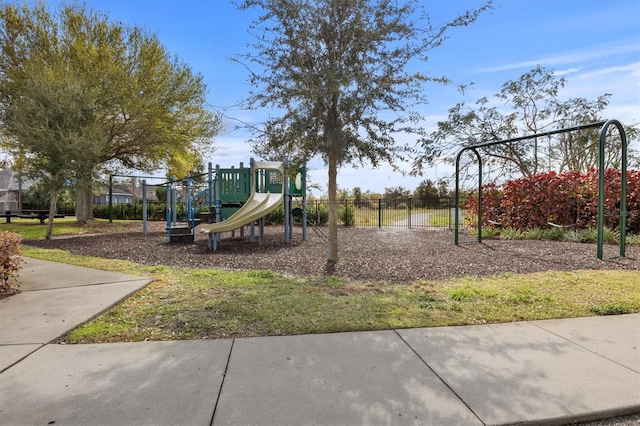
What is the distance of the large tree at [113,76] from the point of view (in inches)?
622

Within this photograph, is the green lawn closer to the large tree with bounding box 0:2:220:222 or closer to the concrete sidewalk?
the concrete sidewalk

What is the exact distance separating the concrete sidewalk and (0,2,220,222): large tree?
46.0 feet

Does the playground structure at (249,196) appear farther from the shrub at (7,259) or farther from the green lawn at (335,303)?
the shrub at (7,259)

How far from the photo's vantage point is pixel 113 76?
15664 millimetres

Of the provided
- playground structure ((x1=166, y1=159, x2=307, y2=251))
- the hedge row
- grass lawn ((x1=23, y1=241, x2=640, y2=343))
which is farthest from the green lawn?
the hedge row

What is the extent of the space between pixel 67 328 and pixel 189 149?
1779 cm

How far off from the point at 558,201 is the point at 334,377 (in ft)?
37.6

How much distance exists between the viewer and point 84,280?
557cm

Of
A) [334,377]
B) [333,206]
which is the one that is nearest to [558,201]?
[333,206]

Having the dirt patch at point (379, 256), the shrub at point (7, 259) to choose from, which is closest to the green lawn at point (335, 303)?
the dirt patch at point (379, 256)

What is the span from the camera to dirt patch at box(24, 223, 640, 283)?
666 cm

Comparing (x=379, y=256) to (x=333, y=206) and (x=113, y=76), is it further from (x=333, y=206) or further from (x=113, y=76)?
(x=113, y=76)

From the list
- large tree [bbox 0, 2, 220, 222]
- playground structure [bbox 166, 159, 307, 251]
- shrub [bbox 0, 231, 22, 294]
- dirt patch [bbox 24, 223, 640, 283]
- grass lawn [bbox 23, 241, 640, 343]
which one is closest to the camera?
grass lawn [bbox 23, 241, 640, 343]

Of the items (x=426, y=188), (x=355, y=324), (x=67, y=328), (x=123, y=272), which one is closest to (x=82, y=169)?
(x=123, y=272)
